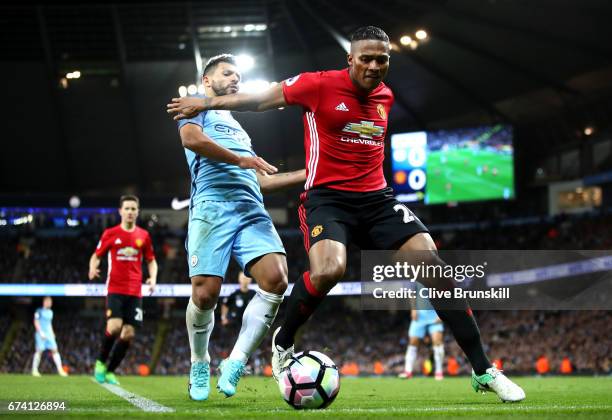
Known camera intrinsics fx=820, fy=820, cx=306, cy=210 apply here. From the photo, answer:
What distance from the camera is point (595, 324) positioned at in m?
26.5

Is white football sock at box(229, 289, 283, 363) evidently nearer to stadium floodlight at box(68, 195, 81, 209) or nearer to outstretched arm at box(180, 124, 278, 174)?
outstretched arm at box(180, 124, 278, 174)

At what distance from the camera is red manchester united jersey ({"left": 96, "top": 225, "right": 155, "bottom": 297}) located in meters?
11.6

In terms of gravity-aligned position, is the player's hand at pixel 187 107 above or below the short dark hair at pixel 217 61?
below

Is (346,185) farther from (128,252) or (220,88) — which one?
(128,252)

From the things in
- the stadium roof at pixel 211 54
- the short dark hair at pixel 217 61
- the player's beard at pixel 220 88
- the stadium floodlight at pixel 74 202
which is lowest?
the player's beard at pixel 220 88

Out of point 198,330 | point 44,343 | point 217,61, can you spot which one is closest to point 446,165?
point 44,343

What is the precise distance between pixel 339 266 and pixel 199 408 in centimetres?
135

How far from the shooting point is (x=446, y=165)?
31.8 metres

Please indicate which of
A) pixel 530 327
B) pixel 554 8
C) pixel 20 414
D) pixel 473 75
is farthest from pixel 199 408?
pixel 473 75

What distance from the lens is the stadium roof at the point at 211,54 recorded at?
95.1ft

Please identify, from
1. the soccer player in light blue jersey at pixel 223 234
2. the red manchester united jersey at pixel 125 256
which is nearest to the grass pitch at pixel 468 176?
the red manchester united jersey at pixel 125 256

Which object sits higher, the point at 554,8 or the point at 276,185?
the point at 554,8

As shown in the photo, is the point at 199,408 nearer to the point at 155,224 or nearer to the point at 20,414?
the point at 20,414

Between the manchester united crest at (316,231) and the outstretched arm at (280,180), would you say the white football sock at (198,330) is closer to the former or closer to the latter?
the outstretched arm at (280,180)
